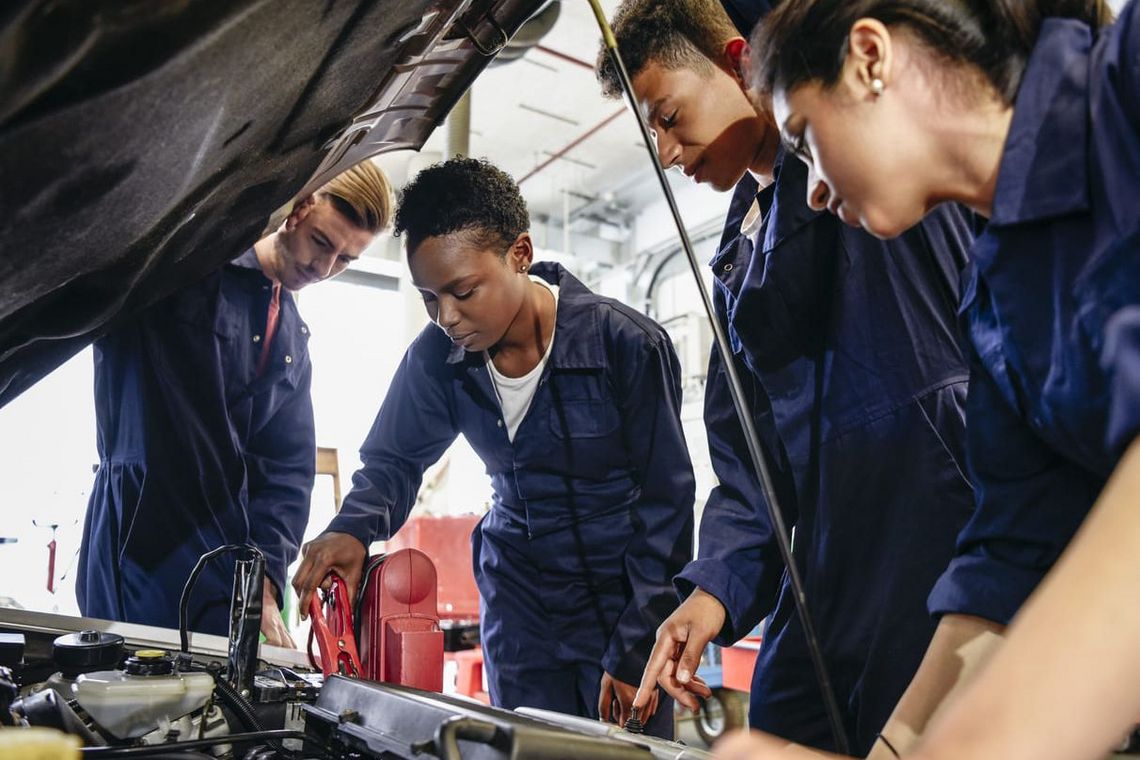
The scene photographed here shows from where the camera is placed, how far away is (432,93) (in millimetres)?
1378

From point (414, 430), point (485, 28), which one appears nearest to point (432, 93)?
point (485, 28)

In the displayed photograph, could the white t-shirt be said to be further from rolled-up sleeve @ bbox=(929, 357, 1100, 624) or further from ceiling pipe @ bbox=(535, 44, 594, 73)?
ceiling pipe @ bbox=(535, 44, 594, 73)

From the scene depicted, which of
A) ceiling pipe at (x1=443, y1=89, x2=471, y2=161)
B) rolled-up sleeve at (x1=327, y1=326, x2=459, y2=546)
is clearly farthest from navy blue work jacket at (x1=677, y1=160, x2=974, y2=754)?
ceiling pipe at (x1=443, y1=89, x2=471, y2=161)

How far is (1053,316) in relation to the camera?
668mm

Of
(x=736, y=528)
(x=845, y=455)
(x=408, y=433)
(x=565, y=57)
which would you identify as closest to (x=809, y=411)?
(x=845, y=455)

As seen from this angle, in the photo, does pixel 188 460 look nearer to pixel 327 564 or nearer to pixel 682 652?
pixel 327 564

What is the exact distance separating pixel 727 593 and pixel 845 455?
287 mm

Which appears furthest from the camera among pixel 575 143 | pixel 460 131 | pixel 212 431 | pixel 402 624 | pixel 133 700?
pixel 575 143

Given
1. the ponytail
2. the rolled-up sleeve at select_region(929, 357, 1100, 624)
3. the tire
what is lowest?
the tire

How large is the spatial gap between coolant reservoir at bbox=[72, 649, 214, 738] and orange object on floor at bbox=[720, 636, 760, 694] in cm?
340

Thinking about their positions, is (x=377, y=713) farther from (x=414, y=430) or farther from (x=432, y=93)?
(x=414, y=430)

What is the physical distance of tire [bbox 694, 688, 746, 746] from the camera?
4.27 meters

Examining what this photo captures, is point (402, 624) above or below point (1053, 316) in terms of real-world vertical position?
A: below

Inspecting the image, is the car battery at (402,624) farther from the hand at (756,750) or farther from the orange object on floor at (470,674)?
the orange object on floor at (470,674)
